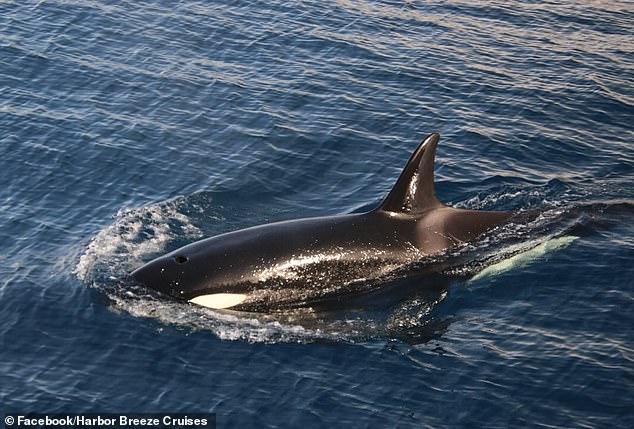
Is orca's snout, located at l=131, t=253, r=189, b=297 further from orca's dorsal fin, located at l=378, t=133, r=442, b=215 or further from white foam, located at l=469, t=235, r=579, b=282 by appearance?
white foam, located at l=469, t=235, r=579, b=282

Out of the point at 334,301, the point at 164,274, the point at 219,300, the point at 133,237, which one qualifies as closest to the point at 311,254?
the point at 334,301

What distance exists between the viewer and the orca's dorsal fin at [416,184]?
2014cm

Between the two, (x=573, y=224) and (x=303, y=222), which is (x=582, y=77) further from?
(x=303, y=222)

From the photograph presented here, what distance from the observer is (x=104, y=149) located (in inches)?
1049

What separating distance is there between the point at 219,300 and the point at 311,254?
194 centimetres

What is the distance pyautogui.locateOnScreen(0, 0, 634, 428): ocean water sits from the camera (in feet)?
57.5

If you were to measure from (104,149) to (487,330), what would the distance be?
11.9 metres

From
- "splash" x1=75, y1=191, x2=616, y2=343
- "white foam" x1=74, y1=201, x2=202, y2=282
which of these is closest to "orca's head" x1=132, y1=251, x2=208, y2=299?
"splash" x1=75, y1=191, x2=616, y2=343

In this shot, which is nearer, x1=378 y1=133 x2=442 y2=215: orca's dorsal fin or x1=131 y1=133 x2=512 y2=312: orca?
x1=131 y1=133 x2=512 y2=312: orca

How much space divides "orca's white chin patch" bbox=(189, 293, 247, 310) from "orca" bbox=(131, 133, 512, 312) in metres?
0.02
